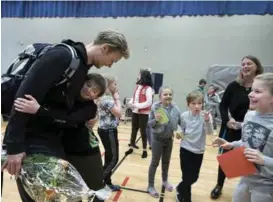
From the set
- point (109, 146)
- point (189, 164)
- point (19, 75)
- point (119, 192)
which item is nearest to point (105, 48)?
point (19, 75)

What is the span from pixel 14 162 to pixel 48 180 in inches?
7.1

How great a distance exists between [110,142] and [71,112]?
167 cm

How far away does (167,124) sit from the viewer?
115 inches

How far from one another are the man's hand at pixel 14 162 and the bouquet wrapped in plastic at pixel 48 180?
2 cm

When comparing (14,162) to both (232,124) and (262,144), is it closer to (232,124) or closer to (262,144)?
(262,144)

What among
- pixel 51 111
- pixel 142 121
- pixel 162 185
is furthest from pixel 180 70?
Answer: pixel 51 111

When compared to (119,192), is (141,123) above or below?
above

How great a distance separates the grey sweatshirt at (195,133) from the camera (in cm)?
261

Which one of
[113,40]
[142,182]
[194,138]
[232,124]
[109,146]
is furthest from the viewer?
[142,182]

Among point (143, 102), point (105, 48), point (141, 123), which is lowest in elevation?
point (141, 123)

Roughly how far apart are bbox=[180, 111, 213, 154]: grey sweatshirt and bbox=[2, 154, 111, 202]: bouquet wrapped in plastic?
146 centimetres

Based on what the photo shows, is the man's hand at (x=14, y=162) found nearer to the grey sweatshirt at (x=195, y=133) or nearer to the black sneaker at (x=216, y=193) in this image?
the grey sweatshirt at (x=195, y=133)

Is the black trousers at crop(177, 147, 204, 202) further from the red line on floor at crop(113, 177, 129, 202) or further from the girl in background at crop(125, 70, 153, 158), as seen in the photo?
the girl in background at crop(125, 70, 153, 158)

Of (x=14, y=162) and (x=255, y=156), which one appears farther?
(x=255, y=156)
